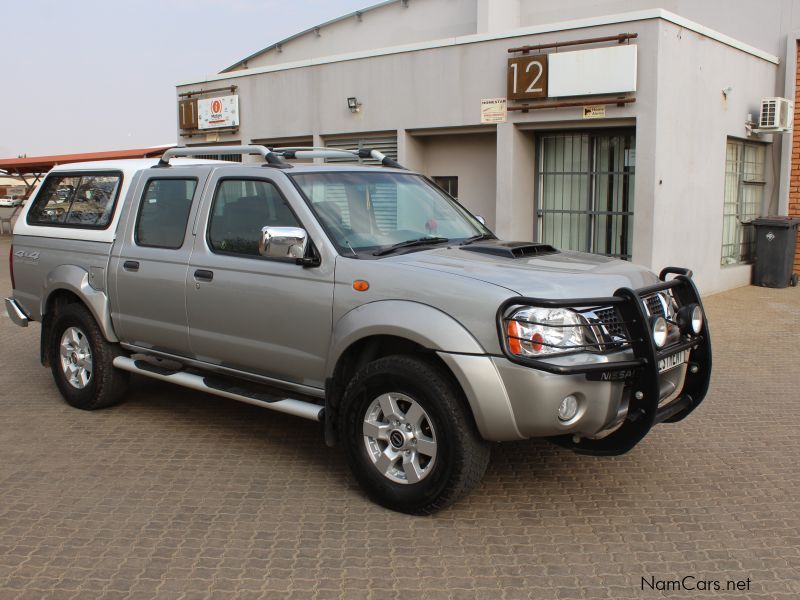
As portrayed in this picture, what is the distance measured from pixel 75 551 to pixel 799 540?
369 centimetres

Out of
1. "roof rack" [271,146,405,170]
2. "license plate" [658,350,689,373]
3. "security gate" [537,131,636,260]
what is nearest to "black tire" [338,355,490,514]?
"license plate" [658,350,689,373]

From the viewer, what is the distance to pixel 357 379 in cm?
463

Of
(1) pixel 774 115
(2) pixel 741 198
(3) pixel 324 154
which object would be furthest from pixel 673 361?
(2) pixel 741 198

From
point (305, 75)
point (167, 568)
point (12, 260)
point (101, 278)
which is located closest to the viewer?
point (167, 568)

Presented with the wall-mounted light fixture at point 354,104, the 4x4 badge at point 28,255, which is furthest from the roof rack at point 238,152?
the wall-mounted light fixture at point 354,104

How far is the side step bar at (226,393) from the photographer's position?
497 centimetres

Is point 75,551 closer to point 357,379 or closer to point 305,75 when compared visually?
point 357,379

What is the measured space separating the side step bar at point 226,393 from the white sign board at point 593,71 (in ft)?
26.0

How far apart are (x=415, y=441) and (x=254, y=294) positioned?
1476mm

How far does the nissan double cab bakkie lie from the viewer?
417cm

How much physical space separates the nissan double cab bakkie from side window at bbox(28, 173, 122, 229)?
0.08ft

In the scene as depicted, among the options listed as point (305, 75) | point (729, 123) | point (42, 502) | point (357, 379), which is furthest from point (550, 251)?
point (305, 75)

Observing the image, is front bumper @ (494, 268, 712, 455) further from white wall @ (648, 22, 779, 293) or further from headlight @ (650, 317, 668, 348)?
white wall @ (648, 22, 779, 293)

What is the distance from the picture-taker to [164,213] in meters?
6.06
